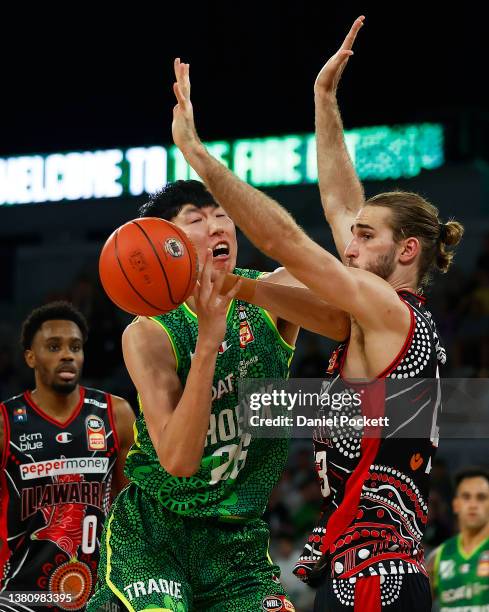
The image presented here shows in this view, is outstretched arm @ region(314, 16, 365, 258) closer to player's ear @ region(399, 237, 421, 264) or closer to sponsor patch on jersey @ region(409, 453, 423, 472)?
player's ear @ region(399, 237, 421, 264)

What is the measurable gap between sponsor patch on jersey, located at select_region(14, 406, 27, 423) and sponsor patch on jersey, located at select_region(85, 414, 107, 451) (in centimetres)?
33

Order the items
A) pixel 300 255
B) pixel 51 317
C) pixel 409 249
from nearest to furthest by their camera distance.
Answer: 1. pixel 300 255
2. pixel 409 249
3. pixel 51 317

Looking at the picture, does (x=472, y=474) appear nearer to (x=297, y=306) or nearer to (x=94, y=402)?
(x=94, y=402)

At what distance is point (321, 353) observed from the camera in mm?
12250

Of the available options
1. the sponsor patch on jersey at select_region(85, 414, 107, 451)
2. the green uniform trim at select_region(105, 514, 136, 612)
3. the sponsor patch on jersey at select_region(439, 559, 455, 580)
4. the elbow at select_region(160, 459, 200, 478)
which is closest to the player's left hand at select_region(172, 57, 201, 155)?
the elbow at select_region(160, 459, 200, 478)

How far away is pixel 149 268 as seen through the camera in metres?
3.49

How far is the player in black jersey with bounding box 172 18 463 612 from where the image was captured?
11.0 ft

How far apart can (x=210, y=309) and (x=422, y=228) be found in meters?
0.82

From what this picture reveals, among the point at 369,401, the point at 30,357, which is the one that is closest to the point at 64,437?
the point at 30,357

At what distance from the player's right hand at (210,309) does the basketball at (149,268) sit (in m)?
0.08

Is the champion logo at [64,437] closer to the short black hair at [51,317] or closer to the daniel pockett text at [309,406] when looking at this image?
the short black hair at [51,317]

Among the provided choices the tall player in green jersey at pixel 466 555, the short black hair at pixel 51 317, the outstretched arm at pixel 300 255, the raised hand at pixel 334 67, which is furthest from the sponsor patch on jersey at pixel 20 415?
the tall player in green jersey at pixel 466 555

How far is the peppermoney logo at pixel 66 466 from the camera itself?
18.2 ft

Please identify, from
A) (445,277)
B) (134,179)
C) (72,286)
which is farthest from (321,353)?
(134,179)
